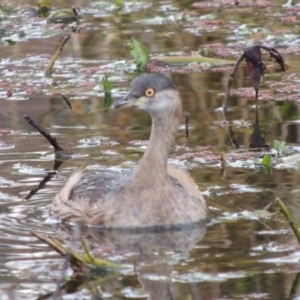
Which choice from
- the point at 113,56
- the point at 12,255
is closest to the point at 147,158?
the point at 12,255

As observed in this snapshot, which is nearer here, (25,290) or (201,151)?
(25,290)

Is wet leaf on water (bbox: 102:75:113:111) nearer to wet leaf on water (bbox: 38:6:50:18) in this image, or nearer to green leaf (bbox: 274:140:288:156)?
green leaf (bbox: 274:140:288:156)

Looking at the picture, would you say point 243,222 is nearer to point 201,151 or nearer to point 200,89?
point 201,151

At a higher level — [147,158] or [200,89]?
[147,158]

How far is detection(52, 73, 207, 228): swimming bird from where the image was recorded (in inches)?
306

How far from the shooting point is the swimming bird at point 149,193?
7.77 meters

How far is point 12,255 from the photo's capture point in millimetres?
6918

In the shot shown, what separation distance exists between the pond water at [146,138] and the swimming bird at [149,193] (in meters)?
0.16

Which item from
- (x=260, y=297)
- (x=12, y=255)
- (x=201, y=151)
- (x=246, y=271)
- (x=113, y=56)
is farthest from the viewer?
(x=113, y=56)

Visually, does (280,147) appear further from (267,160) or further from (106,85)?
(106,85)

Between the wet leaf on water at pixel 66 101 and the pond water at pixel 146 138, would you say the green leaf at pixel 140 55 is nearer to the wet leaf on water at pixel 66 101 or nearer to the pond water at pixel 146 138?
the pond water at pixel 146 138

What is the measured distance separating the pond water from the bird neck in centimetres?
51

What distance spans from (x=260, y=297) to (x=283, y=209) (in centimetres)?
56

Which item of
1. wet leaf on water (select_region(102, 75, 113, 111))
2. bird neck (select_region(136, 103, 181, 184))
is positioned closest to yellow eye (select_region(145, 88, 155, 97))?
bird neck (select_region(136, 103, 181, 184))
